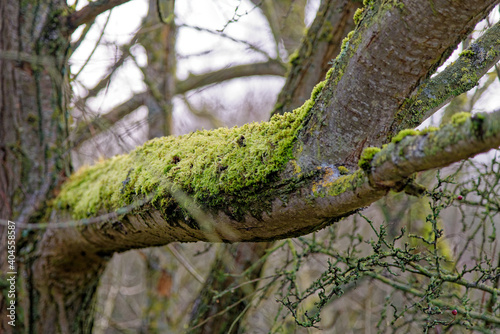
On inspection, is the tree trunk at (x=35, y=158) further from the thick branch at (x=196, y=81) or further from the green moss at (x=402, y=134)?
the green moss at (x=402, y=134)

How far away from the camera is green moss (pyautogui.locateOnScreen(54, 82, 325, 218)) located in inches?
50.6

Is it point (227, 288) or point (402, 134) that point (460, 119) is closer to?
point (402, 134)

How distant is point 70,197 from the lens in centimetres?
239

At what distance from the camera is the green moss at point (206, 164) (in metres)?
1.28

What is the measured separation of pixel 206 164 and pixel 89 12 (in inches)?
68.4

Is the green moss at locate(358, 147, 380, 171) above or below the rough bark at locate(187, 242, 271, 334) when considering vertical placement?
above

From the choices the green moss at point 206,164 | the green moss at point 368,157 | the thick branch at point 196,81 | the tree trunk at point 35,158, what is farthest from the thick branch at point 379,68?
the thick branch at point 196,81

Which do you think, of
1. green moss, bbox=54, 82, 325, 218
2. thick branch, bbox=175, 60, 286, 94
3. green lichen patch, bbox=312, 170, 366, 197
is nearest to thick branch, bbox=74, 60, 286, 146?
thick branch, bbox=175, 60, 286, 94

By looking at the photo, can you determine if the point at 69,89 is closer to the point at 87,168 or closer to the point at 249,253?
the point at 87,168

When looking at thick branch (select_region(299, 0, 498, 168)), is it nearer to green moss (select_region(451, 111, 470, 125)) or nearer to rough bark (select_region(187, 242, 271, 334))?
green moss (select_region(451, 111, 470, 125))

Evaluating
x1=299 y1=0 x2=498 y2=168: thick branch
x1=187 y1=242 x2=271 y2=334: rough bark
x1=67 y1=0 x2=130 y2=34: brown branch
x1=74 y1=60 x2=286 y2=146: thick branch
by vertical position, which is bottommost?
x1=187 y1=242 x2=271 y2=334: rough bark

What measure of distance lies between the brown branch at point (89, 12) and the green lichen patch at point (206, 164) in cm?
102

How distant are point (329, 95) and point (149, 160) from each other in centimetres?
92

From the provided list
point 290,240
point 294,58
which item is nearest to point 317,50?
point 294,58
